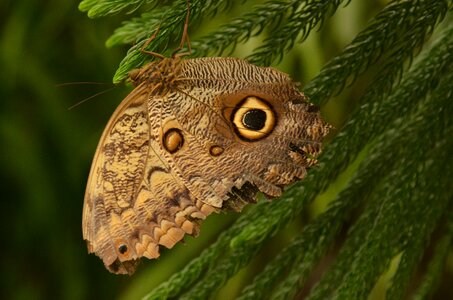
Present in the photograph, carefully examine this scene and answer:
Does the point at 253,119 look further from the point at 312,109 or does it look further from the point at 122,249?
the point at 122,249

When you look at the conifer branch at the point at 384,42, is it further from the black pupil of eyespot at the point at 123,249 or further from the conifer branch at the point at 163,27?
the black pupil of eyespot at the point at 123,249

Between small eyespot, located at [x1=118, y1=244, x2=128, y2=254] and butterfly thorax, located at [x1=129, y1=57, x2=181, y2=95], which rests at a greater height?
butterfly thorax, located at [x1=129, y1=57, x2=181, y2=95]

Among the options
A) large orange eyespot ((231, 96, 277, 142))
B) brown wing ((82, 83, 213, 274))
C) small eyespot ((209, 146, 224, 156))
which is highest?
large orange eyespot ((231, 96, 277, 142))

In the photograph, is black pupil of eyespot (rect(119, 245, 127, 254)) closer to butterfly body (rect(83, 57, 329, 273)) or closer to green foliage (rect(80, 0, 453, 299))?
butterfly body (rect(83, 57, 329, 273))

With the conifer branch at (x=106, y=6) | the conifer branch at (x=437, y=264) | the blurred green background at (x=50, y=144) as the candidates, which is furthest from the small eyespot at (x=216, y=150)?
the blurred green background at (x=50, y=144)

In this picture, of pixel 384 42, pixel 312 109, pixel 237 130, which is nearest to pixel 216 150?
pixel 237 130

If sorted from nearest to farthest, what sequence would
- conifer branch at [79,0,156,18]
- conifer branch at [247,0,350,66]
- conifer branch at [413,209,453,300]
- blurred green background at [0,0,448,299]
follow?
conifer branch at [79,0,156,18] → conifer branch at [247,0,350,66] → conifer branch at [413,209,453,300] → blurred green background at [0,0,448,299]

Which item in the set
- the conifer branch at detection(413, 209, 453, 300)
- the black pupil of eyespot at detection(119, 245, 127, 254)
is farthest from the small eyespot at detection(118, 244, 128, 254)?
the conifer branch at detection(413, 209, 453, 300)
